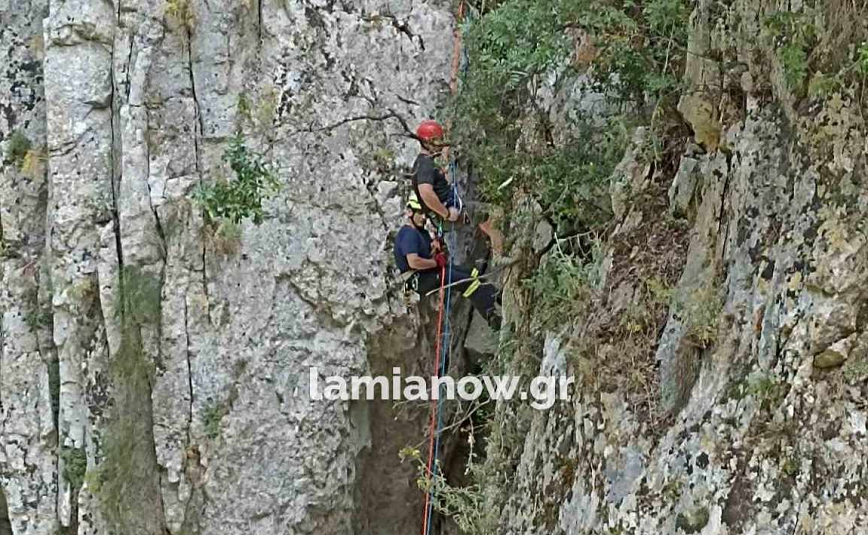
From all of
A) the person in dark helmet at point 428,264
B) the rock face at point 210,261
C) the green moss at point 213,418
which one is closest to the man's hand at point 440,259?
the person in dark helmet at point 428,264

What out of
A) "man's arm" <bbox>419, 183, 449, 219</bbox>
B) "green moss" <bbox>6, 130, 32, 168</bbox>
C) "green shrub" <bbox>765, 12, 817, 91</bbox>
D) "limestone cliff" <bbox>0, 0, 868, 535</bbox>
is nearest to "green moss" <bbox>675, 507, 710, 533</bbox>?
"green shrub" <bbox>765, 12, 817, 91</bbox>

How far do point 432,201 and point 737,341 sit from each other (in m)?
3.28

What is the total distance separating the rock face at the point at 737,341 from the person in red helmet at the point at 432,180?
7.10 feet

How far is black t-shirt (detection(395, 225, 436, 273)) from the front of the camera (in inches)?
258

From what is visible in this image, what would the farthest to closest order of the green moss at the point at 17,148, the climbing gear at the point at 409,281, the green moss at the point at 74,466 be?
the green moss at the point at 17,148, the green moss at the point at 74,466, the climbing gear at the point at 409,281

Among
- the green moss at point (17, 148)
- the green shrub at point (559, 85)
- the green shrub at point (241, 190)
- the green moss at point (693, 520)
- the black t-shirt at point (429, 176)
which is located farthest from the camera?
the green moss at point (17, 148)

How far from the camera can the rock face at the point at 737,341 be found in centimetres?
299

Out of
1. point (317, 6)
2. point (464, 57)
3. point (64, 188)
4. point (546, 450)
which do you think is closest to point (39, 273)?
point (64, 188)

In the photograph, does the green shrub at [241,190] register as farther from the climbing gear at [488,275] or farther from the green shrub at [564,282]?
the green shrub at [564,282]

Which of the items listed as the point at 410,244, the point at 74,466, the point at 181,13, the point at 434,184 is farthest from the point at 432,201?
the point at 74,466

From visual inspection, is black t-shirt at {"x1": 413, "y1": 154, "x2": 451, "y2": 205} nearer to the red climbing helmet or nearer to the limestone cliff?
the red climbing helmet

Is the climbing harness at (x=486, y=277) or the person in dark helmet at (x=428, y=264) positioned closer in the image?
the climbing harness at (x=486, y=277)

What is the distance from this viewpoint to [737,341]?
3.33 meters

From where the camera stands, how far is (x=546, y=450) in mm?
4301
